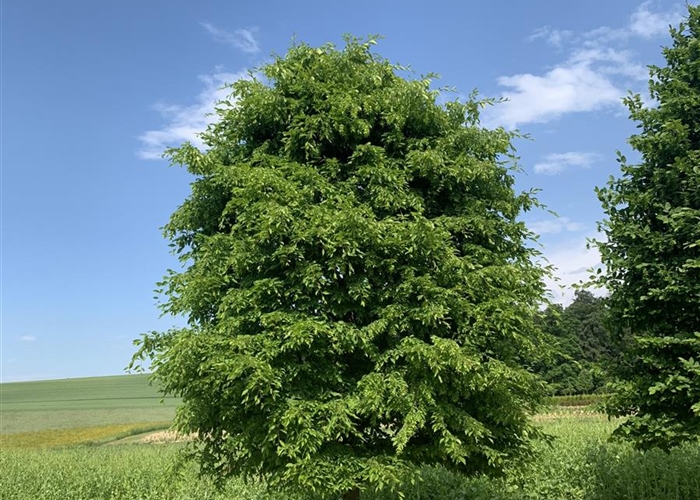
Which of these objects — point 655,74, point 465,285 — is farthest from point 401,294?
point 655,74

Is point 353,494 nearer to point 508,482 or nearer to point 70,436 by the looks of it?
point 508,482

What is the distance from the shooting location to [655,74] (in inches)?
392

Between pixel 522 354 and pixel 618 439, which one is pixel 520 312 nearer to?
pixel 522 354

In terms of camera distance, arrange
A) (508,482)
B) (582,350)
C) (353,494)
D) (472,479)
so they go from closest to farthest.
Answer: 1. (353,494)
2. (472,479)
3. (508,482)
4. (582,350)

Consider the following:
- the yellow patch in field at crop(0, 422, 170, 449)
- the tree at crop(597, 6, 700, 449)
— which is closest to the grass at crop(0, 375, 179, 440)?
the yellow patch in field at crop(0, 422, 170, 449)

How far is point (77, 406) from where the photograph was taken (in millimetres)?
66938

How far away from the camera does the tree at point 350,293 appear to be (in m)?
7.29

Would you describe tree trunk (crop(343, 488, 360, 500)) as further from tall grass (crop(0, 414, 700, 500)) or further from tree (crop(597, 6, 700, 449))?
tree (crop(597, 6, 700, 449))

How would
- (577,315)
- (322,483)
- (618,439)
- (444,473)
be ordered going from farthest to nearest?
(577,315), (444,473), (618,439), (322,483)

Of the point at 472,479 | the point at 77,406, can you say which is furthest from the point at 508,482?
the point at 77,406

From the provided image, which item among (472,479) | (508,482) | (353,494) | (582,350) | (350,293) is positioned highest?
(350,293)

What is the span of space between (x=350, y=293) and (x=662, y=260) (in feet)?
17.2

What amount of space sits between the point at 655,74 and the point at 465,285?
5863 mm

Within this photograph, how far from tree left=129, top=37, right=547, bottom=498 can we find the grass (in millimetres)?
28125
